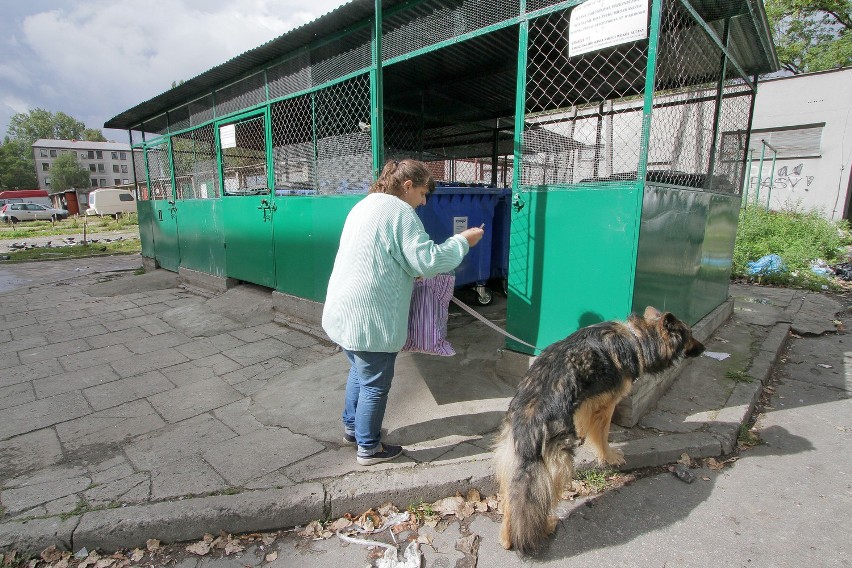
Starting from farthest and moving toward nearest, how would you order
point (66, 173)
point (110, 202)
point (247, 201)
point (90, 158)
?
point (90, 158), point (66, 173), point (110, 202), point (247, 201)

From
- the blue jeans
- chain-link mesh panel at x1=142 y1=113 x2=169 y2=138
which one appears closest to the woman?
the blue jeans

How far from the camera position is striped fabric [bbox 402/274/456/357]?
271 centimetres

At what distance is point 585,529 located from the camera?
2295 millimetres

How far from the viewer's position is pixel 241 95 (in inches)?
239

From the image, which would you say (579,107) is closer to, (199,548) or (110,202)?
(199,548)

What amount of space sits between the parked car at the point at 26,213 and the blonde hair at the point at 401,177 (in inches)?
1722

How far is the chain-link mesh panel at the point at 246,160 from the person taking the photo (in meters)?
6.34

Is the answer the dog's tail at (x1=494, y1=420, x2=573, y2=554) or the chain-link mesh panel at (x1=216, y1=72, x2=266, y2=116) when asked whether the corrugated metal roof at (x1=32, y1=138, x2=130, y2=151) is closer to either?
the chain-link mesh panel at (x1=216, y1=72, x2=266, y2=116)

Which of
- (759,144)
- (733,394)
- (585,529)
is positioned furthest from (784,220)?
(585,529)

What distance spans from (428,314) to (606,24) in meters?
2.23

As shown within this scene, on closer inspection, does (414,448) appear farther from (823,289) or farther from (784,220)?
(784,220)

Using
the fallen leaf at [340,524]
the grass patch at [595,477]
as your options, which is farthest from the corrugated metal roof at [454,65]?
the fallen leaf at [340,524]

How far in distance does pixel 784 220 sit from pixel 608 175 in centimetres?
981

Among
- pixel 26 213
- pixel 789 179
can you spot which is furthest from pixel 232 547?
pixel 26 213
